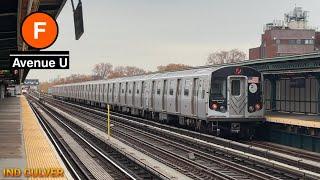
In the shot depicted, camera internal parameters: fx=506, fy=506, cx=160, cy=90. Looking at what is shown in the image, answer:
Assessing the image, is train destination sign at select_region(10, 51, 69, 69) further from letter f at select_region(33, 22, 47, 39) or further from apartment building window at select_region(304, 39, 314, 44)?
apartment building window at select_region(304, 39, 314, 44)

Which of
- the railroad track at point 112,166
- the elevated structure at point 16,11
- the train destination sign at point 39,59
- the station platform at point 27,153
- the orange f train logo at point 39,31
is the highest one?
the elevated structure at point 16,11

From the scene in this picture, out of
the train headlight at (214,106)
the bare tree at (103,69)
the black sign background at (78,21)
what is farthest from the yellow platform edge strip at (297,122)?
the bare tree at (103,69)

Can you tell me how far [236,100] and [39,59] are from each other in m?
15.9

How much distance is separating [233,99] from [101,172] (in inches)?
327

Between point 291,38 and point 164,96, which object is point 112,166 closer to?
point 164,96

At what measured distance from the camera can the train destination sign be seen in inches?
278

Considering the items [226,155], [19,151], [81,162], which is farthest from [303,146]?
[19,151]

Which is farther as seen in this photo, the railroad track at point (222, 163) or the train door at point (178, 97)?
the train door at point (178, 97)

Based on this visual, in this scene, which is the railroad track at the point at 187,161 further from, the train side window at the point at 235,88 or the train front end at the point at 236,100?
the train side window at the point at 235,88

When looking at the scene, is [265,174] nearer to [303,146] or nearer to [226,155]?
[226,155]

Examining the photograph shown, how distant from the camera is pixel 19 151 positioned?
17.5 meters

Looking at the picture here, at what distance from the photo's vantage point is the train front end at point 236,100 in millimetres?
21922

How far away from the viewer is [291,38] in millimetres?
87938

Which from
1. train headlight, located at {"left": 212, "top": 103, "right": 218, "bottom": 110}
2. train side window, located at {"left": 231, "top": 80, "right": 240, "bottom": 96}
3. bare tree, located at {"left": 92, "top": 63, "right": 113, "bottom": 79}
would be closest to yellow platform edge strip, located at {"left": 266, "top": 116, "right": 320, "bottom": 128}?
train side window, located at {"left": 231, "top": 80, "right": 240, "bottom": 96}
